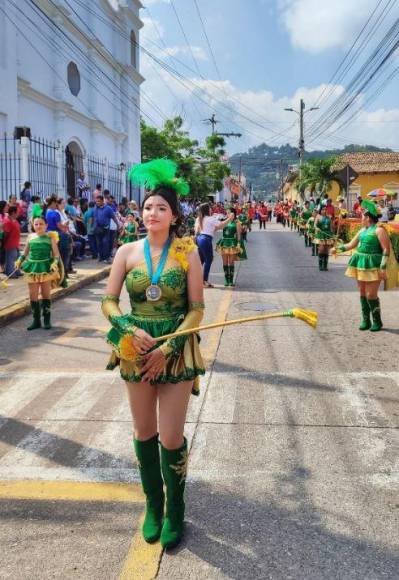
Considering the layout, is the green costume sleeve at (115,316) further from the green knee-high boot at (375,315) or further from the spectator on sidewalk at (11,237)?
the spectator on sidewalk at (11,237)

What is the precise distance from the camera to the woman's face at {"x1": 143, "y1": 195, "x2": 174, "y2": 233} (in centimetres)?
339

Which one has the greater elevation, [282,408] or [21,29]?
[21,29]

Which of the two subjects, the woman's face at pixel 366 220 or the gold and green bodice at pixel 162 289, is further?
the woman's face at pixel 366 220

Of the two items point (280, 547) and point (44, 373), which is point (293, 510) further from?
point (44, 373)

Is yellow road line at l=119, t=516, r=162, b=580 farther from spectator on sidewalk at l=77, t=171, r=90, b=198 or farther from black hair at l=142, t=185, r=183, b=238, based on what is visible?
spectator on sidewalk at l=77, t=171, r=90, b=198

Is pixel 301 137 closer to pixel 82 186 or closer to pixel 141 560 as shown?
pixel 82 186

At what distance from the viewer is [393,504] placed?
12.4 ft

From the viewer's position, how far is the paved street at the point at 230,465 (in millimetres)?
3227

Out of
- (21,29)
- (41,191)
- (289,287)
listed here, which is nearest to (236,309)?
(289,287)

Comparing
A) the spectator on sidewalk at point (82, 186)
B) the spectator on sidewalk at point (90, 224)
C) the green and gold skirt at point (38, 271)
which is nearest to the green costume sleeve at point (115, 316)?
the green and gold skirt at point (38, 271)

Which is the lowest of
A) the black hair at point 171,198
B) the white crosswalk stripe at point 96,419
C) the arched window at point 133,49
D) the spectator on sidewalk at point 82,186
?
the white crosswalk stripe at point 96,419

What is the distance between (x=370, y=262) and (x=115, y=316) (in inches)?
242

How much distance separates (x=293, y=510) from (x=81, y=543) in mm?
1266

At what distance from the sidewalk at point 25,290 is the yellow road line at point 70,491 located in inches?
228
